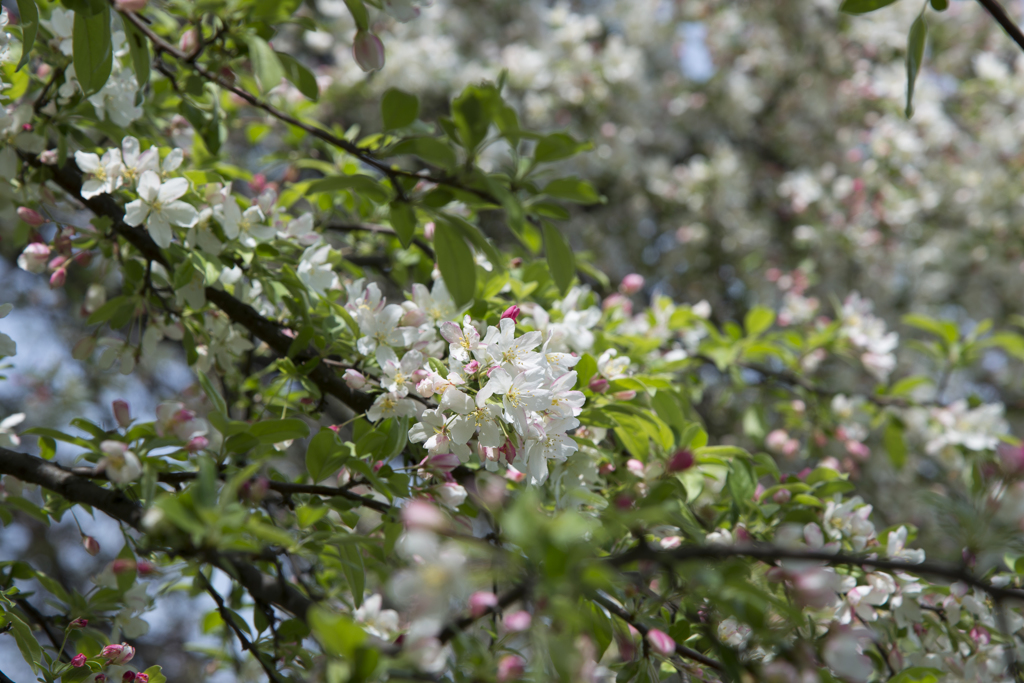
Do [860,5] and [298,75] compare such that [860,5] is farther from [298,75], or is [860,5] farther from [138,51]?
[138,51]

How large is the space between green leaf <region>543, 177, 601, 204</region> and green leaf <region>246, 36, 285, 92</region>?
0.64 m

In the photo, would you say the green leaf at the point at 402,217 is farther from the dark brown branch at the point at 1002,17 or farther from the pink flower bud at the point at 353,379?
the dark brown branch at the point at 1002,17

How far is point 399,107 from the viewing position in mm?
923

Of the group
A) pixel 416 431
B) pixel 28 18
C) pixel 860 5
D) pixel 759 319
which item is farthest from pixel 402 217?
pixel 759 319

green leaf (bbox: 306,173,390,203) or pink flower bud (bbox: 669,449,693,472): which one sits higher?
green leaf (bbox: 306,173,390,203)

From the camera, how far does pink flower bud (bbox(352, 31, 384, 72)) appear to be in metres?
1.17

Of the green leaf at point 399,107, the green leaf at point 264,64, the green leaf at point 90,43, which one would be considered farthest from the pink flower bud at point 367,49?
the green leaf at point 90,43

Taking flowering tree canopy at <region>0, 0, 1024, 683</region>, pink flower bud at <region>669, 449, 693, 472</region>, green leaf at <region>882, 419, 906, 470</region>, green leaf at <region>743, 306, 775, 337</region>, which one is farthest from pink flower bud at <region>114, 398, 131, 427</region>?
green leaf at <region>882, 419, 906, 470</region>

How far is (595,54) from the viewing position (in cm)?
408

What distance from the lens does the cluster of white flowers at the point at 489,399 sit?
1010mm

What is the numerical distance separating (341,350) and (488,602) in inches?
28.6

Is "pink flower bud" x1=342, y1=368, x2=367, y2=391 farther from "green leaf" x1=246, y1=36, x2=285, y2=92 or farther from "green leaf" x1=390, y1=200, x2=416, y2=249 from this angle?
"green leaf" x1=246, y1=36, x2=285, y2=92

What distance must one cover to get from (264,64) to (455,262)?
0.69 meters

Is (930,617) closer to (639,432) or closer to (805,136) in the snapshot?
(639,432)
